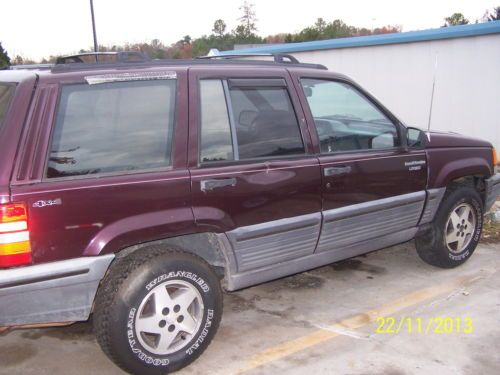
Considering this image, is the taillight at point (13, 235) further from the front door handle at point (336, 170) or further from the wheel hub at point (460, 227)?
the wheel hub at point (460, 227)

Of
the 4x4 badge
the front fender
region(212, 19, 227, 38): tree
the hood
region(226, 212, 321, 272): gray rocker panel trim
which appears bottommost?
region(226, 212, 321, 272): gray rocker panel trim

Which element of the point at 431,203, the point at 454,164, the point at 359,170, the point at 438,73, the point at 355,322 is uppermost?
the point at 438,73

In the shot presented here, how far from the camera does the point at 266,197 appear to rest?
3.45 meters

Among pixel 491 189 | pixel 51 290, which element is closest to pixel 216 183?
pixel 51 290

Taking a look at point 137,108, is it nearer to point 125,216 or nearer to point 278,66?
point 125,216

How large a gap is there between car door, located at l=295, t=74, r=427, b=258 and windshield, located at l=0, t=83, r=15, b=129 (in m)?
1.85

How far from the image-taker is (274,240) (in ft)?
11.7

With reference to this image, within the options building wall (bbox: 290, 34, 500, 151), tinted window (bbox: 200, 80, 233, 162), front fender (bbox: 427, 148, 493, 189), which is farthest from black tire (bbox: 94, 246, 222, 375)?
building wall (bbox: 290, 34, 500, 151)

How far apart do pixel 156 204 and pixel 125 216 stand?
187mm

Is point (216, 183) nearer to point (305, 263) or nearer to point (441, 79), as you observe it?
point (305, 263)

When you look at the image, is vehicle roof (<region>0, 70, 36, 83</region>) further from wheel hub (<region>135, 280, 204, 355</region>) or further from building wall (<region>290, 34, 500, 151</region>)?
building wall (<region>290, 34, 500, 151</region>)

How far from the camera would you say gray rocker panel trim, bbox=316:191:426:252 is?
152 inches

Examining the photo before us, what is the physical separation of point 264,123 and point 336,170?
0.64 metres
